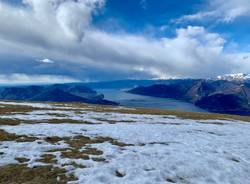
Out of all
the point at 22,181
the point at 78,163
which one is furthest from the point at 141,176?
the point at 22,181

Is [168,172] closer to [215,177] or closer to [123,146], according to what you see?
[215,177]

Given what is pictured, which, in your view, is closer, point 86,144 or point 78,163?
point 78,163

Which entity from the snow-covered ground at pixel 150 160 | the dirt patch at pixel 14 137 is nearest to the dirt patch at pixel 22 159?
the snow-covered ground at pixel 150 160

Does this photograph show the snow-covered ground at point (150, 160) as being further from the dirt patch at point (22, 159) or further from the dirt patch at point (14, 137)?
the dirt patch at point (14, 137)

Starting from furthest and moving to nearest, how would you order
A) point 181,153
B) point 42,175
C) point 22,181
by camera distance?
point 181,153
point 42,175
point 22,181

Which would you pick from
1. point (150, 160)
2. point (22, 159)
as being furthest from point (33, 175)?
point (150, 160)

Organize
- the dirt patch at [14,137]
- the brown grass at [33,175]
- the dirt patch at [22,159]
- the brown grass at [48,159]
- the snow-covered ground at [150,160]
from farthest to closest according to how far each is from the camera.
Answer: the dirt patch at [14,137] < the brown grass at [48,159] < the dirt patch at [22,159] < the snow-covered ground at [150,160] < the brown grass at [33,175]

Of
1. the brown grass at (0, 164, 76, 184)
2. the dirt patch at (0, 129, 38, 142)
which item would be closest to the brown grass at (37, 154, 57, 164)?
the brown grass at (0, 164, 76, 184)

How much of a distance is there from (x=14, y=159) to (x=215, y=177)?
11.3m

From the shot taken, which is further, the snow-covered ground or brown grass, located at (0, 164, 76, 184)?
the snow-covered ground

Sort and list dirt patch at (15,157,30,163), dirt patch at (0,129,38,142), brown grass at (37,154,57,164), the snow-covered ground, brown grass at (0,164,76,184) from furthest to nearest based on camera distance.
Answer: dirt patch at (0,129,38,142), brown grass at (37,154,57,164), dirt patch at (15,157,30,163), the snow-covered ground, brown grass at (0,164,76,184)

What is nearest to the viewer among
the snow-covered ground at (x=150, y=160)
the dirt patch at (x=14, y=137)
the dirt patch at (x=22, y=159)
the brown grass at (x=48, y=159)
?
the snow-covered ground at (x=150, y=160)

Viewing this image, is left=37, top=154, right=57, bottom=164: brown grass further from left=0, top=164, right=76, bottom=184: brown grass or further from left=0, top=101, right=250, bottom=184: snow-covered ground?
left=0, top=164, right=76, bottom=184: brown grass

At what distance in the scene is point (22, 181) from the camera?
1084 cm
